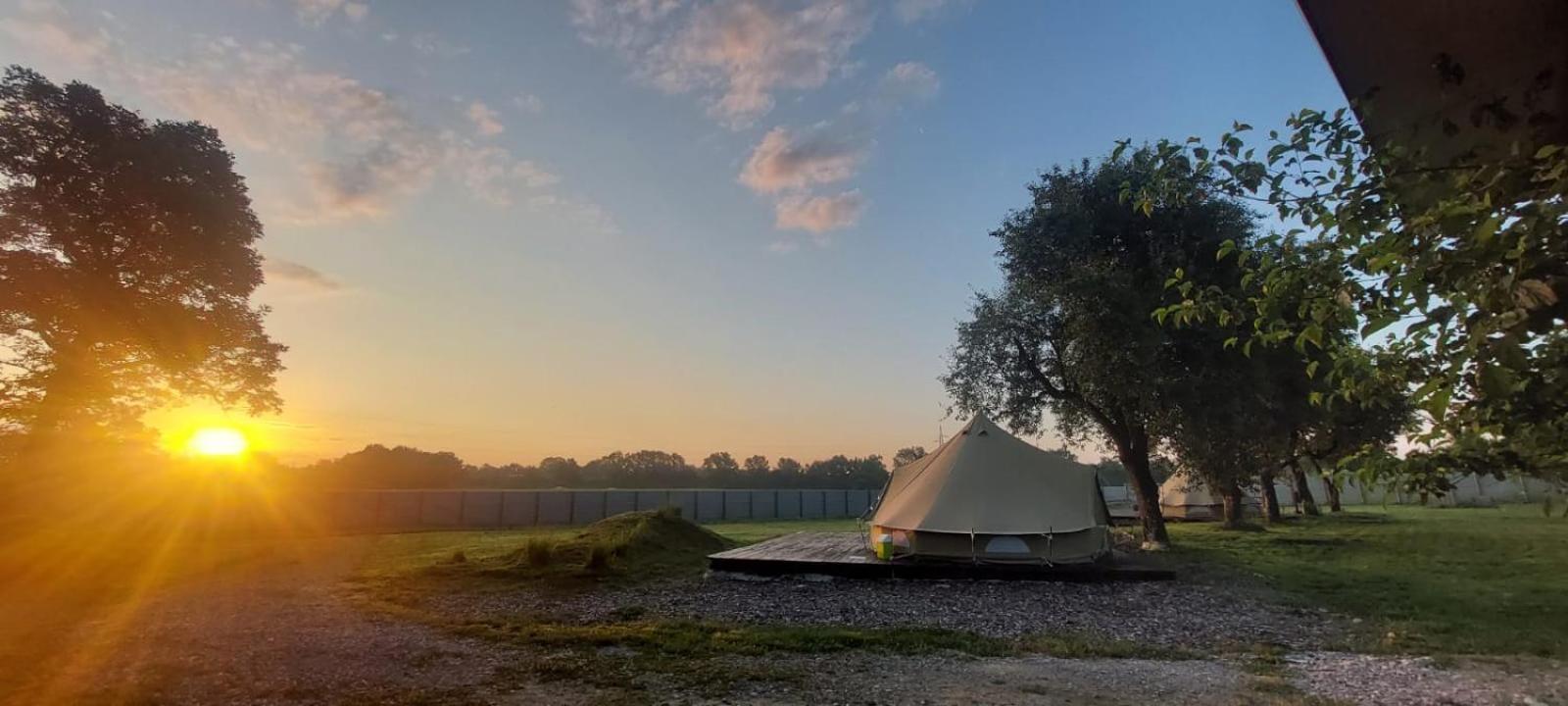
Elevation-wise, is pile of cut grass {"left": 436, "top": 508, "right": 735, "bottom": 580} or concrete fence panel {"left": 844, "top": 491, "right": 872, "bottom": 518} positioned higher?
pile of cut grass {"left": 436, "top": 508, "right": 735, "bottom": 580}

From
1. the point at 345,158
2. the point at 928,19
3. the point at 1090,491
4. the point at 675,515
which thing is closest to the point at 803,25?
the point at 928,19

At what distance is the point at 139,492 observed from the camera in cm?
1930

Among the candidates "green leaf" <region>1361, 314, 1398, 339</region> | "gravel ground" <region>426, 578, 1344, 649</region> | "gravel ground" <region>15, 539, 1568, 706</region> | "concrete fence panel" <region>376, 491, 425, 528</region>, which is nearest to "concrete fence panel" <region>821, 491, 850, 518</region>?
"concrete fence panel" <region>376, 491, 425, 528</region>

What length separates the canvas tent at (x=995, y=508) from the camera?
11953 millimetres

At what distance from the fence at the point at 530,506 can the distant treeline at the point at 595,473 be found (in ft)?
20.3

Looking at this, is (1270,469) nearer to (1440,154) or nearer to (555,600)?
(555,600)

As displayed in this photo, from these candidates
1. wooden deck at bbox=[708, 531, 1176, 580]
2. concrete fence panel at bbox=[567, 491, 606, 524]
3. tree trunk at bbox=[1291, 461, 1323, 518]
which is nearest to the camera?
wooden deck at bbox=[708, 531, 1176, 580]

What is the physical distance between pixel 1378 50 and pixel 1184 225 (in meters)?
15.2

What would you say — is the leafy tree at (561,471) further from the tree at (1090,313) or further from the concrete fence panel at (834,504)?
the tree at (1090,313)

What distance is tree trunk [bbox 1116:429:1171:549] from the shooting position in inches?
667

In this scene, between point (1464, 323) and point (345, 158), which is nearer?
point (1464, 323)

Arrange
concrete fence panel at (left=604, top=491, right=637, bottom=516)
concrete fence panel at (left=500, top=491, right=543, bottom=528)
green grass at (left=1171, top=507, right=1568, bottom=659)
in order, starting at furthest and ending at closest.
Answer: concrete fence panel at (left=604, top=491, right=637, bottom=516) < concrete fence panel at (left=500, top=491, right=543, bottom=528) < green grass at (left=1171, top=507, right=1568, bottom=659)

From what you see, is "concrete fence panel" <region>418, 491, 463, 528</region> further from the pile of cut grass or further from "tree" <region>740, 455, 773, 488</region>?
"tree" <region>740, 455, 773, 488</region>

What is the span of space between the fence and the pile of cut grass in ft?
19.1
